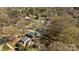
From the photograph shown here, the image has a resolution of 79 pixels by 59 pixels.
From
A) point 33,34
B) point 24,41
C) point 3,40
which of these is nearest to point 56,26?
point 33,34

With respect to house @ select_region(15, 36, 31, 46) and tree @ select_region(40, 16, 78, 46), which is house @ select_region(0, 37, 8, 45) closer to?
house @ select_region(15, 36, 31, 46)

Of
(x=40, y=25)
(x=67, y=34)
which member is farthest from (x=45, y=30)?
(x=67, y=34)

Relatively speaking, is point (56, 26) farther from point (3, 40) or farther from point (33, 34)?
point (3, 40)

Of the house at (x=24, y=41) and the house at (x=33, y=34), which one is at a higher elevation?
the house at (x=33, y=34)

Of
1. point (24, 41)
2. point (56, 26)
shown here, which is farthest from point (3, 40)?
point (56, 26)

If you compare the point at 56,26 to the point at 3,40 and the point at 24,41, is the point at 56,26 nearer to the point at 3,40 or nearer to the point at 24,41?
the point at 24,41

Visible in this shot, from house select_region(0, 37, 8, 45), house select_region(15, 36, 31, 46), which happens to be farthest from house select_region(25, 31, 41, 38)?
house select_region(0, 37, 8, 45)

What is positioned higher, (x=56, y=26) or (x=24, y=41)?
(x=56, y=26)

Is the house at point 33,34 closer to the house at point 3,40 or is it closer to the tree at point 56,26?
the tree at point 56,26

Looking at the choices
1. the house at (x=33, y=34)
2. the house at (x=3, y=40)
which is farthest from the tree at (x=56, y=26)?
the house at (x=3, y=40)

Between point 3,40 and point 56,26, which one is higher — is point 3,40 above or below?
below

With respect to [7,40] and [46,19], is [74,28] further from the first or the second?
[7,40]
